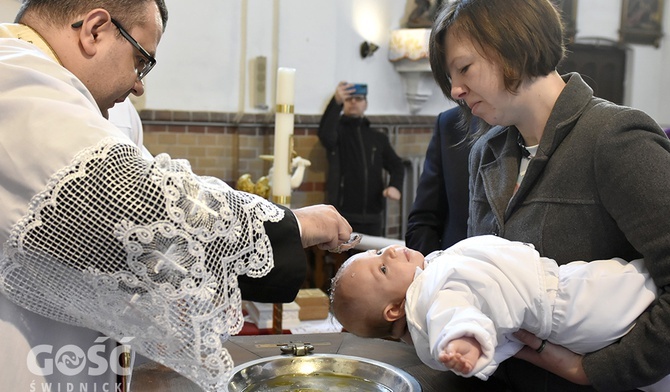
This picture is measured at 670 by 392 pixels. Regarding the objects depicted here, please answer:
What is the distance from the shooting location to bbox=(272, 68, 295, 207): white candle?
9.76 ft

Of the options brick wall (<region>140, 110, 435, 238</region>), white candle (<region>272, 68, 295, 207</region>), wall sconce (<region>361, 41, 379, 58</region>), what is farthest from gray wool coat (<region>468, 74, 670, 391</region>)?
wall sconce (<region>361, 41, 379, 58</region>)

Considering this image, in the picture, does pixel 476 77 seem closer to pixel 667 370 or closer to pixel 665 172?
pixel 665 172

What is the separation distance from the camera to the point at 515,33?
195 cm

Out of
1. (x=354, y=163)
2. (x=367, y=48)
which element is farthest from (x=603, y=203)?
(x=367, y=48)

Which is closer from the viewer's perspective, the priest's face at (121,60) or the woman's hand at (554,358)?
the priest's face at (121,60)

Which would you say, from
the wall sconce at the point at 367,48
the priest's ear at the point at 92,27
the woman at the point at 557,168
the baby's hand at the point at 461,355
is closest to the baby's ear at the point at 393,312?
the woman at the point at 557,168

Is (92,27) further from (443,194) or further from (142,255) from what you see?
(443,194)

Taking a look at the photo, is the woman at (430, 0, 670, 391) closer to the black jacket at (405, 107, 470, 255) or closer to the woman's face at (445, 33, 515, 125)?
the woman's face at (445, 33, 515, 125)

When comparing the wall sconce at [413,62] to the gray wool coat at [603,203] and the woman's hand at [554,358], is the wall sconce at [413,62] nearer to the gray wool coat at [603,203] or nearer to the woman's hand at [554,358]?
the gray wool coat at [603,203]

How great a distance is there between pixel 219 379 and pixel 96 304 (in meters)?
0.27

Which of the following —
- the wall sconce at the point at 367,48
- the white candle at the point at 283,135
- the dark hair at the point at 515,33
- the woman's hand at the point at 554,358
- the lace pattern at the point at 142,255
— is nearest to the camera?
the lace pattern at the point at 142,255

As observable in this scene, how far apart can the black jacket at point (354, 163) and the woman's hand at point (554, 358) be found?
5269 mm

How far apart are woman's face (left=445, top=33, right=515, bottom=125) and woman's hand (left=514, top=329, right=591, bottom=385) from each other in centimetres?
54

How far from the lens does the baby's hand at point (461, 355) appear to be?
→ 1616 mm
